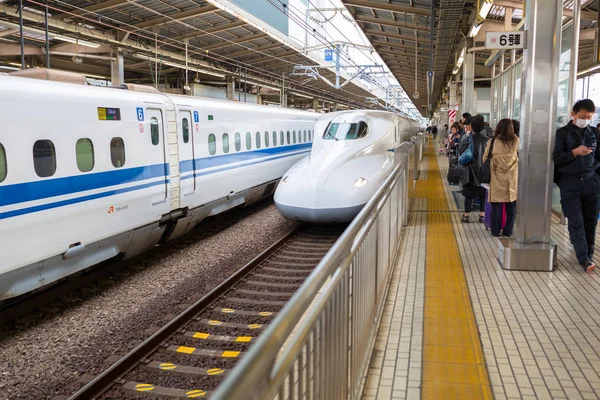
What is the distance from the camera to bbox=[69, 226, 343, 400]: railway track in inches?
175

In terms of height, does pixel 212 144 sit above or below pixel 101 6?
below

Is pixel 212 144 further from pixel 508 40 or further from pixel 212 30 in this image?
pixel 212 30

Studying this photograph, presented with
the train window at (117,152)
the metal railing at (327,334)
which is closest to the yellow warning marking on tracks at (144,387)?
the metal railing at (327,334)

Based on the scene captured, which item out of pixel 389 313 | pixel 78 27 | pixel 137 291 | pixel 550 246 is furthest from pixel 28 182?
pixel 78 27

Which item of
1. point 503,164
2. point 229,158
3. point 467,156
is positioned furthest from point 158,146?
point 503,164

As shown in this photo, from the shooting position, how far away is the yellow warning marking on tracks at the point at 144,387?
4.39 meters

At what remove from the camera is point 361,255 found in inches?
136

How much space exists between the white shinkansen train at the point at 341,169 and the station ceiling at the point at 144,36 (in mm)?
5677

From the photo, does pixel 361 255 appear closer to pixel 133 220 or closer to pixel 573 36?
pixel 133 220

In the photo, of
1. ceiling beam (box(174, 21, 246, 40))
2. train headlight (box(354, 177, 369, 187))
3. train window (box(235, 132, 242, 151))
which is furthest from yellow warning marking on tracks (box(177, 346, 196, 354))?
ceiling beam (box(174, 21, 246, 40))

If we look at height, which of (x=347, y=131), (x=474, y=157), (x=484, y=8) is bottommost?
(x=474, y=157)

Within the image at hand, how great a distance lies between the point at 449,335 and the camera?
411cm

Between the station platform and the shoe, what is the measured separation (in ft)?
0.23

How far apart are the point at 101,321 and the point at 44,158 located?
6.28ft
